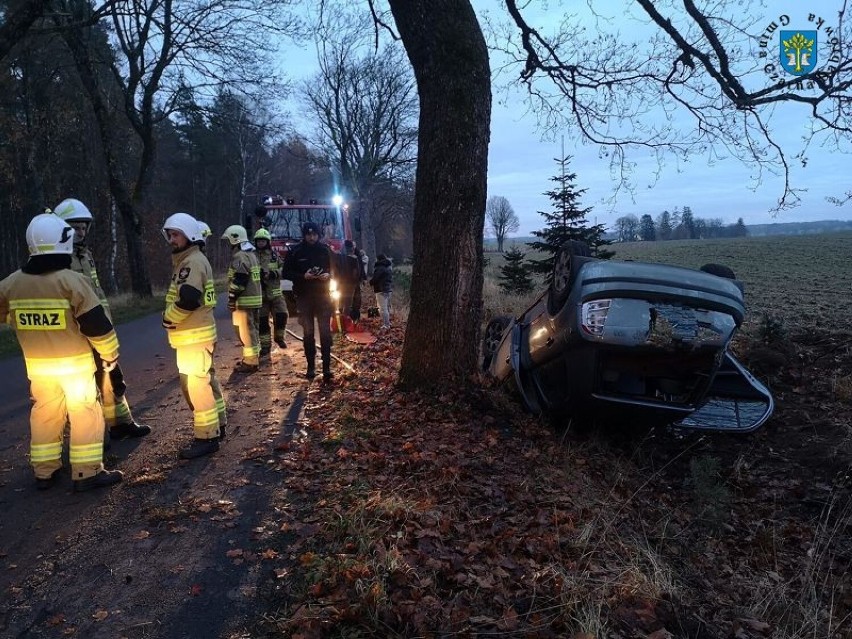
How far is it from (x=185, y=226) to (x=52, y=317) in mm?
1314

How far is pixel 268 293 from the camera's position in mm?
9133

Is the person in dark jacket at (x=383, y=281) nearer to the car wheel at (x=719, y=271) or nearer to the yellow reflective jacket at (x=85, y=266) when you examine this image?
the yellow reflective jacket at (x=85, y=266)

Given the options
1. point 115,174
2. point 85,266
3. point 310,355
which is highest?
point 115,174

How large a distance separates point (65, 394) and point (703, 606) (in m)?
4.46

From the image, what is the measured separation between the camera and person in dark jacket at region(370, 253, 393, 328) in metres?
11.9

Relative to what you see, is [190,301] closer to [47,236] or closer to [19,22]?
[47,236]

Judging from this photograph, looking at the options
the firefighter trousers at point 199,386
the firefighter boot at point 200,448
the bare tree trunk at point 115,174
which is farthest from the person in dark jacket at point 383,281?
the bare tree trunk at point 115,174

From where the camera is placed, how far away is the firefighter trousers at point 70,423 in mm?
4188

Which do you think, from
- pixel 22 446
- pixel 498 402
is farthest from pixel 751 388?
pixel 22 446

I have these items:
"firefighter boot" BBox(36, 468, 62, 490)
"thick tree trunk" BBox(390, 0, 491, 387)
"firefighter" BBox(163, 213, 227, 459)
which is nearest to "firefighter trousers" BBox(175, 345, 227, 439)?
"firefighter" BBox(163, 213, 227, 459)

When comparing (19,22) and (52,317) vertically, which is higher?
(19,22)

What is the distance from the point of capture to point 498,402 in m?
5.48

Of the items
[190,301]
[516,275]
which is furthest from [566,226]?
[190,301]

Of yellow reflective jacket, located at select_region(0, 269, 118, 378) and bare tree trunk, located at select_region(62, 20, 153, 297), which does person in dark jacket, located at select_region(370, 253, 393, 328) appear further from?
bare tree trunk, located at select_region(62, 20, 153, 297)
